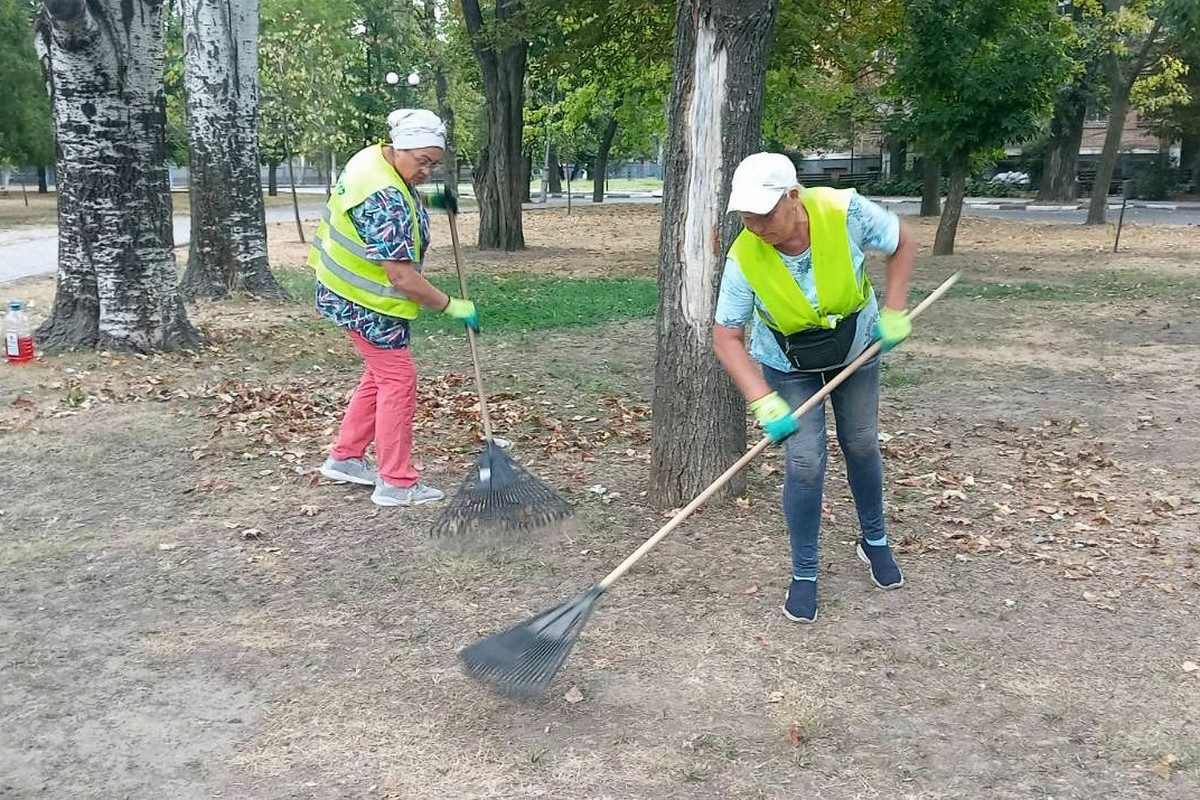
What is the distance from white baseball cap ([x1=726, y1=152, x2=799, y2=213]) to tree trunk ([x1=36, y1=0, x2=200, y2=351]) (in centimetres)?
629

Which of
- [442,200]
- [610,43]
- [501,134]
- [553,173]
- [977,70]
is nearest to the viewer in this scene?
[442,200]

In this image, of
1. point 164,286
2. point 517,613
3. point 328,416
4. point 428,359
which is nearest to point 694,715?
point 517,613

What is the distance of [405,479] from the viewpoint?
531 centimetres

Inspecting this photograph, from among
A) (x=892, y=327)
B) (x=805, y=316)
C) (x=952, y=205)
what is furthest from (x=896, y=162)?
(x=805, y=316)

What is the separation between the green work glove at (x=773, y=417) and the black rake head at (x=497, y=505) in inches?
63.6

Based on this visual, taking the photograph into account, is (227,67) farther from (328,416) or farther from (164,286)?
(328,416)

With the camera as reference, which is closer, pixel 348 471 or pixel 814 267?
pixel 814 267

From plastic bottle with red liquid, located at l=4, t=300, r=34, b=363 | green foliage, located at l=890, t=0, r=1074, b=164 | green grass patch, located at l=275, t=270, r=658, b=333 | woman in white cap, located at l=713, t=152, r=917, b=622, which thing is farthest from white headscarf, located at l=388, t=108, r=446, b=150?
green foliage, located at l=890, t=0, r=1074, b=164

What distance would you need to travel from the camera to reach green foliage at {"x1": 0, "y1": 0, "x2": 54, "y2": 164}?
110 ft

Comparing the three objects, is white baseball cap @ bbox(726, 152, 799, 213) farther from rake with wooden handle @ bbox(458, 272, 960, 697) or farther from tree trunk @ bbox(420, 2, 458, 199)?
tree trunk @ bbox(420, 2, 458, 199)

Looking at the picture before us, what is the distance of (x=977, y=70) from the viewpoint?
53.3 ft

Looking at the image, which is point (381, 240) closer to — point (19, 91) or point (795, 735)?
point (795, 735)

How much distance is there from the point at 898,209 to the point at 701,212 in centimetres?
3563

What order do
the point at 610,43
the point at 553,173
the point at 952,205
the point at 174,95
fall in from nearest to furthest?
the point at 610,43, the point at 952,205, the point at 174,95, the point at 553,173
